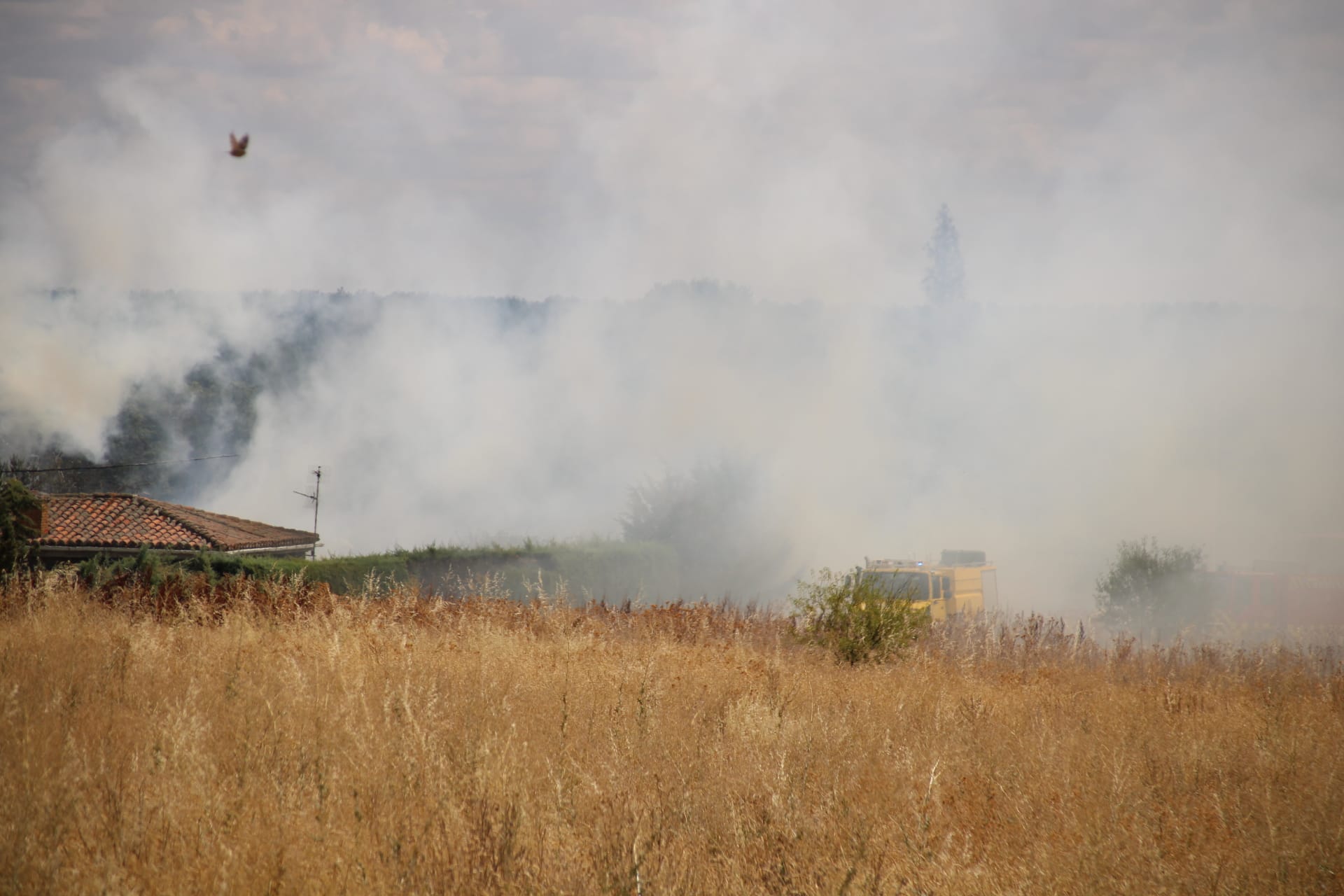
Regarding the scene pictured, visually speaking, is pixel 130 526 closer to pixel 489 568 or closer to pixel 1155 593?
pixel 489 568

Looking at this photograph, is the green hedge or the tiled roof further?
the tiled roof

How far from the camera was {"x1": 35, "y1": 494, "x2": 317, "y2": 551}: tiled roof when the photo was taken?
26594mm

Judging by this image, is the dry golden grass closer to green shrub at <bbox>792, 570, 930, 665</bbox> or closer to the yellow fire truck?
green shrub at <bbox>792, 570, 930, 665</bbox>

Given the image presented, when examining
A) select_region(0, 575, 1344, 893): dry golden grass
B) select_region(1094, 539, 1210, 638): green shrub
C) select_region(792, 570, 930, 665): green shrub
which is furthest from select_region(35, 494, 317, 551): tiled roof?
select_region(1094, 539, 1210, 638): green shrub

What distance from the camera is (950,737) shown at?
6.05m

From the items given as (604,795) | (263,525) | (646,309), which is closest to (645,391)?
(646,309)

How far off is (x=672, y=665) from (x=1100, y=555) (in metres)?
27.7

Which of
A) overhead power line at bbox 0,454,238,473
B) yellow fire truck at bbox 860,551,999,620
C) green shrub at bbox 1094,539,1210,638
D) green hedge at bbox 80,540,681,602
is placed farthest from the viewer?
overhead power line at bbox 0,454,238,473

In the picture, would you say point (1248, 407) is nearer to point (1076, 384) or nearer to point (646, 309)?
point (1076, 384)

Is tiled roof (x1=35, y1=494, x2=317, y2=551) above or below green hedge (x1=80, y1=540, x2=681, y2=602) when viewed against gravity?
above

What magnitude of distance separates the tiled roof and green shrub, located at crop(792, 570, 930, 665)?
835 inches

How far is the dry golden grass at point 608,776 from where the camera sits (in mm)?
3572

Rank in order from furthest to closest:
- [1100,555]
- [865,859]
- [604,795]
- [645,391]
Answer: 1. [645,391]
2. [1100,555]
3. [604,795]
4. [865,859]

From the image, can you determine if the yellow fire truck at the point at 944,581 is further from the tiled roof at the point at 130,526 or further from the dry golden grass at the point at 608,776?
the tiled roof at the point at 130,526
